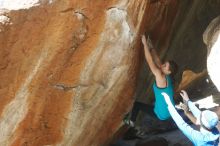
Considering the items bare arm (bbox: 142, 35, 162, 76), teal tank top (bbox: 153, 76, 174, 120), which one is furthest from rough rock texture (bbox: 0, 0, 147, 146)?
teal tank top (bbox: 153, 76, 174, 120)

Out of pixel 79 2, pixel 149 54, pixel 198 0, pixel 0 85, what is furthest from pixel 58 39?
pixel 198 0

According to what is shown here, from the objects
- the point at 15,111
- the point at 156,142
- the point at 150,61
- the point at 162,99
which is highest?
the point at 150,61

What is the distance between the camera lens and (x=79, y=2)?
707cm

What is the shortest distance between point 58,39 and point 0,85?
3.57 ft

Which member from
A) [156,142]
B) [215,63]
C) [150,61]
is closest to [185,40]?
[156,142]

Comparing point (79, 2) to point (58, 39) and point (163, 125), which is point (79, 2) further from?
point (163, 125)

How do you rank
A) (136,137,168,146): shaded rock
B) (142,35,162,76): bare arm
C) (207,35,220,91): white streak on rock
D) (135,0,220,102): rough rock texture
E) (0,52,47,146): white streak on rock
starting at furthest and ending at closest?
(136,137,168,146): shaded rock < (135,0,220,102): rough rock texture < (142,35,162,76): bare arm < (207,35,220,91): white streak on rock < (0,52,47,146): white streak on rock

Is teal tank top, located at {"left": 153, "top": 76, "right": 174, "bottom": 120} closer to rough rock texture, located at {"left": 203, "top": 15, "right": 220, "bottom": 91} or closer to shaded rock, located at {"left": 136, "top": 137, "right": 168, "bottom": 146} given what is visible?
rough rock texture, located at {"left": 203, "top": 15, "right": 220, "bottom": 91}

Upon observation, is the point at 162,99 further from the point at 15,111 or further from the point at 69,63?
the point at 15,111

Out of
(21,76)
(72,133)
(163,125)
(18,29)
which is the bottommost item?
(163,125)

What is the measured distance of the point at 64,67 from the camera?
298 inches

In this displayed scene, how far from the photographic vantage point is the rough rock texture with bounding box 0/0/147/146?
6895 mm

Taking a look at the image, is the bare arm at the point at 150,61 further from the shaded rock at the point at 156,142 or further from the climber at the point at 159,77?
the shaded rock at the point at 156,142

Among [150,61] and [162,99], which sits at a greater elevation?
[150,61]
